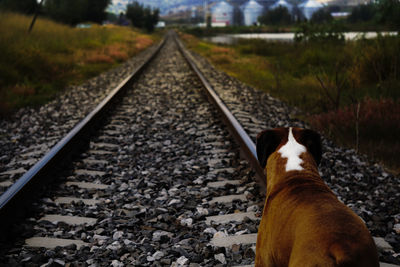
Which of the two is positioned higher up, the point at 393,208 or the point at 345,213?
the point at 345,213

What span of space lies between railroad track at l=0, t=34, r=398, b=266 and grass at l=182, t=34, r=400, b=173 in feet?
4.39

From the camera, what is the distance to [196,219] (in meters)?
3.14

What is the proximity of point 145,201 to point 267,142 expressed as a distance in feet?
6.01

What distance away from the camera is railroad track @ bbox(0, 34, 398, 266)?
2660 mm

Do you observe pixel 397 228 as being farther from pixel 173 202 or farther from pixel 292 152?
pixel 173 202

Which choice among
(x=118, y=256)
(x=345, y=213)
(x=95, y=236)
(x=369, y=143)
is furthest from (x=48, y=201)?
(x=369, y=143)

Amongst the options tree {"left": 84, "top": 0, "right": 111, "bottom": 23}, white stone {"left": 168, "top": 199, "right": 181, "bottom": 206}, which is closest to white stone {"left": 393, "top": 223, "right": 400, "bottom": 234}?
white stone {"left": 168, "top": 199, "right": 181, "bottom": 206}

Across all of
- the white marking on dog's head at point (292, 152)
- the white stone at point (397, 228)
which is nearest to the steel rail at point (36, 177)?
the white marking on dog's head at point (292, 152)

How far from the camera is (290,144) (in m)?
1.94

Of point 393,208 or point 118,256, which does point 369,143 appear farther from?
point 118,256

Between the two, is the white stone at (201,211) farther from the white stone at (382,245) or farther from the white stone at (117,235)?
the white stone at (382,245)

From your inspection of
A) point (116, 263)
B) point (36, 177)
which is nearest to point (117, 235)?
point (116, 263)

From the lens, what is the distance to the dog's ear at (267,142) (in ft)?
6.53

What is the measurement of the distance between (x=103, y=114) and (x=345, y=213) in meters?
5.83
